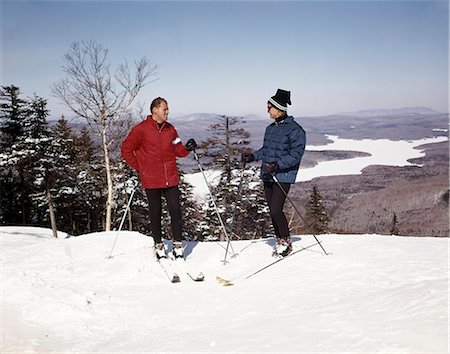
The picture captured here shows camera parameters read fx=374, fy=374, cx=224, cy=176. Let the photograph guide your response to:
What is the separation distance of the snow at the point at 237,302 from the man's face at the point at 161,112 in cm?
235

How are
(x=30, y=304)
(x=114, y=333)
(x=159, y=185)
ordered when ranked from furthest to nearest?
1. (x=159, y=185)
2. (x=30, y=304)
3. (x=114, y=333)

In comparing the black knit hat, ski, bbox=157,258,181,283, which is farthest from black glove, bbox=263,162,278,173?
ski, bbox=157,258,181,283

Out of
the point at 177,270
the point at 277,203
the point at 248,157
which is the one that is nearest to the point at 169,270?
the point at 177,270

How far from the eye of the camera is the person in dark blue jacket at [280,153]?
18.4 feet

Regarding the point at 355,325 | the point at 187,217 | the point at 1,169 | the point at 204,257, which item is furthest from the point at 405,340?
the point at 187,217

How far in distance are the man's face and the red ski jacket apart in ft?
0.34

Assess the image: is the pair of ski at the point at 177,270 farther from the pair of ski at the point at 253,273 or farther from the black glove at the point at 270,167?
the black glove at the point at 270,167

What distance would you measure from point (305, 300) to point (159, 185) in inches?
113

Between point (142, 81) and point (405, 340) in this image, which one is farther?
point (142, 81)

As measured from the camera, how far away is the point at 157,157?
5898mm

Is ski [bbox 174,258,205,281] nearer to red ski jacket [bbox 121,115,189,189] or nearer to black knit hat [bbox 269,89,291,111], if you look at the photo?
red ski jacket [bbox 121,115,189,189]

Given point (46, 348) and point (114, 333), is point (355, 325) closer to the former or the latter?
point (114, 333)

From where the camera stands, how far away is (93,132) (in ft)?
61.9

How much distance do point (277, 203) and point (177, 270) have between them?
1.87 metres
